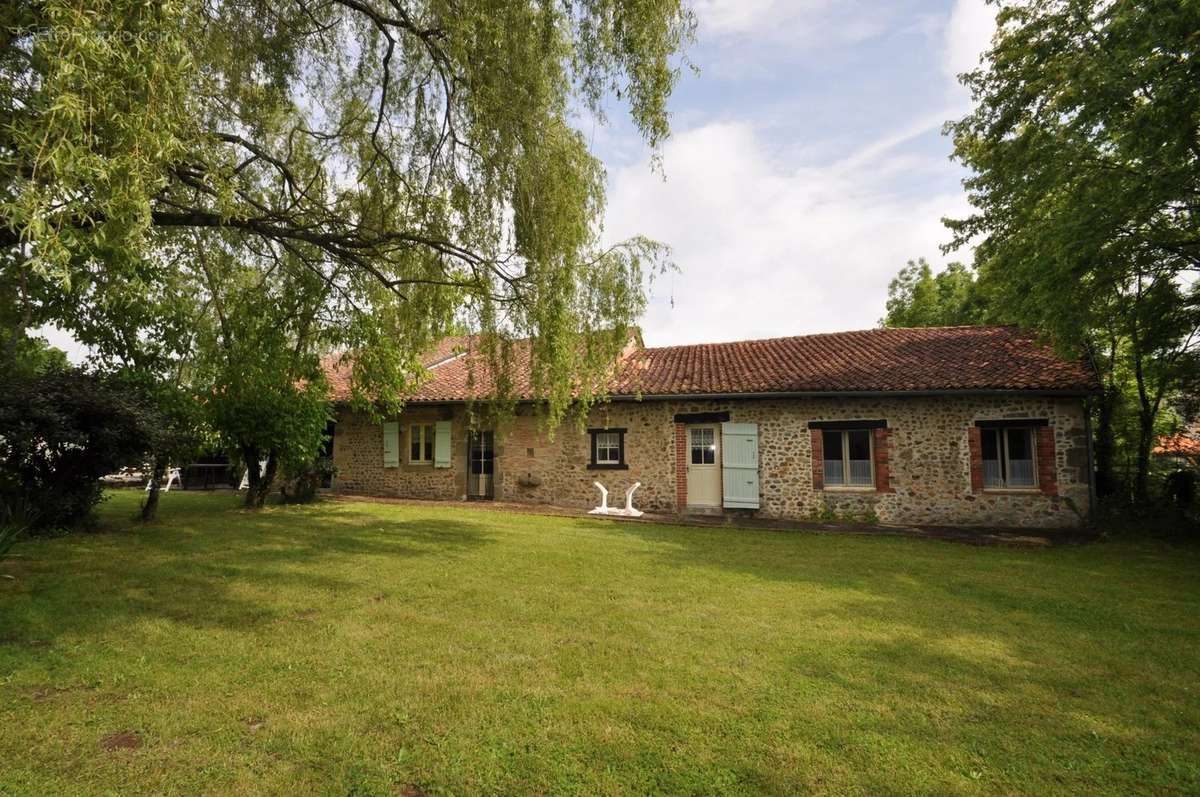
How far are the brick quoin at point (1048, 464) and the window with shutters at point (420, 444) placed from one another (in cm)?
1326

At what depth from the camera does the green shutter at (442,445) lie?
14.6 meters

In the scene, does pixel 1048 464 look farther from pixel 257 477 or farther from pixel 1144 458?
pixel 257 477

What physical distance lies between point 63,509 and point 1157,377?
18.5m

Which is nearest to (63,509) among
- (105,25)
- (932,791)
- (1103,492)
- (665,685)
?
(105,25)

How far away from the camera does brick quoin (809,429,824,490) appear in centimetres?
1155

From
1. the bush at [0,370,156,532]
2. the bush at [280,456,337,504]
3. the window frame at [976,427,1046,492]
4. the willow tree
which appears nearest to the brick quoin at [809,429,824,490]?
the window frame at [976,427,1046,492]

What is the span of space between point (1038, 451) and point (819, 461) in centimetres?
378

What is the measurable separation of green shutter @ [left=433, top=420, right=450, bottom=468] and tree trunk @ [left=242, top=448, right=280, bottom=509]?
3.90 meters

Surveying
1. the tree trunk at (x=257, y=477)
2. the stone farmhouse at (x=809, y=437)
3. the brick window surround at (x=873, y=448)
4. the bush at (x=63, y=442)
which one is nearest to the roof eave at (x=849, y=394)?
the stone farmhouse at (x=809, y=437)

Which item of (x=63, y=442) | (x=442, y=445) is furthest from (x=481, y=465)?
(x=63, y=442)

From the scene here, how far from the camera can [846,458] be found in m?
11.6

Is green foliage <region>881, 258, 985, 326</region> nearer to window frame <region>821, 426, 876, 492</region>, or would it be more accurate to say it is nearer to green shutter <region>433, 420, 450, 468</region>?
window frame <region>821, 426, 876, 492</region>

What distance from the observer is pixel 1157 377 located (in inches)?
440

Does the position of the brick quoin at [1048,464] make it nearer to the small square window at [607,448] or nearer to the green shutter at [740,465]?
the green shutter at [740,465]
